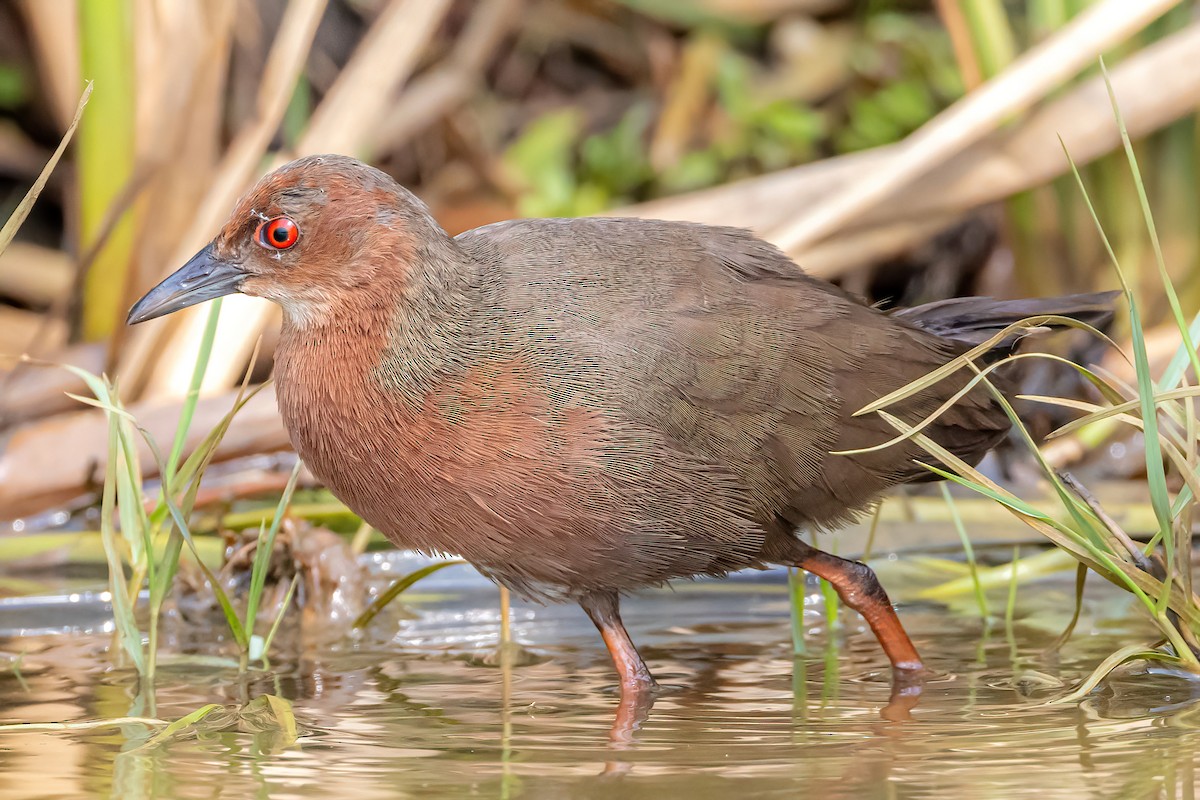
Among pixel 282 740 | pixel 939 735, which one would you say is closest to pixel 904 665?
pixel 939 735

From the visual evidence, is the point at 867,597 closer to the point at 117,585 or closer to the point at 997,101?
the point at 117,585

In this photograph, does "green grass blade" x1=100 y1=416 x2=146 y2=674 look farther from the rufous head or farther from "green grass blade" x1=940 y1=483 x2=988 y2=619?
"green grass blade" x1=940 y1=483 x2=988 y2=619

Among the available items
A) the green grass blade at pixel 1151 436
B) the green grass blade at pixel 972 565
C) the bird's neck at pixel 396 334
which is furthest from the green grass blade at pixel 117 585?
the green grass blade at pixel 1151 436

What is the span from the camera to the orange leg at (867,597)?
3018mm

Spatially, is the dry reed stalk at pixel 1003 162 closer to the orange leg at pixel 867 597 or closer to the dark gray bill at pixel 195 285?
the orange leg at pixel 867 597

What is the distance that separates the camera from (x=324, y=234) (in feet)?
9.40

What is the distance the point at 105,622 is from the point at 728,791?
1903 mm

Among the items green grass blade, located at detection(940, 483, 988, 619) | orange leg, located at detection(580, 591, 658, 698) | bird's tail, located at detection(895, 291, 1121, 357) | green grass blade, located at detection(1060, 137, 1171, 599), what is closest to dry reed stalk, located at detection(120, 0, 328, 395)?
orange leg, located at detection(580, 591, 658, 698)

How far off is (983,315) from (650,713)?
45.0 inches

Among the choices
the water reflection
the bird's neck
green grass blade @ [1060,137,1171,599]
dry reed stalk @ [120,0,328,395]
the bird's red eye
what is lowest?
the water reflection

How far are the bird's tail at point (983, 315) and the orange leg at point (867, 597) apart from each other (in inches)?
20.2

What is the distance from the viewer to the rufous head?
2.85 m

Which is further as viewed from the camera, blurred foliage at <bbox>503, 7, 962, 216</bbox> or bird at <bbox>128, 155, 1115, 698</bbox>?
blurred foliage at <bbox>503, 7, 962, 216</bbox>

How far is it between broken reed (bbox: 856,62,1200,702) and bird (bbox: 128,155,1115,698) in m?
0.19
